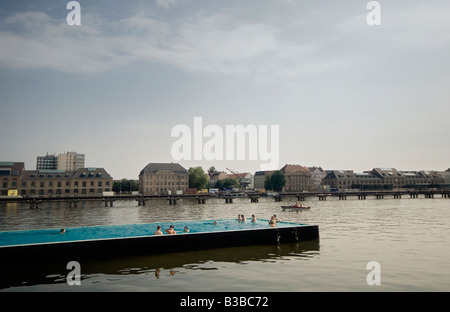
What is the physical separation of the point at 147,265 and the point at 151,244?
2.01 metres

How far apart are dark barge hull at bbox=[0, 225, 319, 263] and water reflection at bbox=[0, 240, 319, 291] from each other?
33 centimetres

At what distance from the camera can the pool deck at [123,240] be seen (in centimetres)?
1831

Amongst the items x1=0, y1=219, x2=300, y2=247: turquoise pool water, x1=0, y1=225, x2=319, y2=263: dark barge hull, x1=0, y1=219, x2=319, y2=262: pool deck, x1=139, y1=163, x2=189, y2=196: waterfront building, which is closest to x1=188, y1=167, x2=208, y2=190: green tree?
x1=139, y1=163, x2=189, y2=196: waterfront building

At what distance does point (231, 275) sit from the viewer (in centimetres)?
1692

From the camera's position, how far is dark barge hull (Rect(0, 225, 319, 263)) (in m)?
18.1

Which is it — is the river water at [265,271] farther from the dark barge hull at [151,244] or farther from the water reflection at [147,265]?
the dark barge hull at [151,244]

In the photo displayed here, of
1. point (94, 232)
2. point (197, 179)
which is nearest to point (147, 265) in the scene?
point (94, 232)

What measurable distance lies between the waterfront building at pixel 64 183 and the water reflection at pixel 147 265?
121164 millimetres

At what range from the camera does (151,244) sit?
2083cm

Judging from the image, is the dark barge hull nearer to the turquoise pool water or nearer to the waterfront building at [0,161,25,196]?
the turquoise pool water

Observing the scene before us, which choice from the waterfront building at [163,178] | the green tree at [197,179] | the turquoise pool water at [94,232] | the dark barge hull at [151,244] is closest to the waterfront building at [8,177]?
the waterfront building at [163,178]
